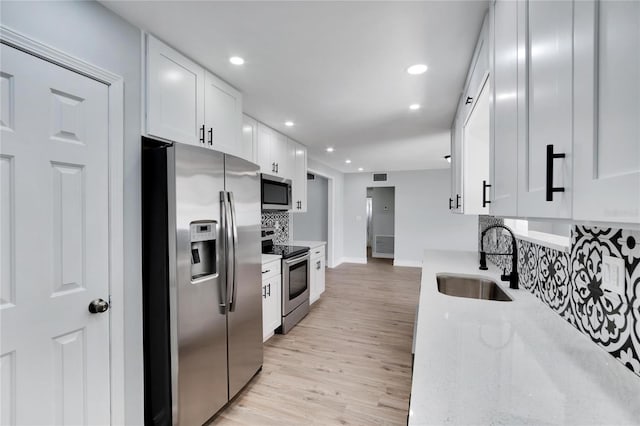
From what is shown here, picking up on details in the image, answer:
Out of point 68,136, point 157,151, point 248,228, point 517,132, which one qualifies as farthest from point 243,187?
point 517,132

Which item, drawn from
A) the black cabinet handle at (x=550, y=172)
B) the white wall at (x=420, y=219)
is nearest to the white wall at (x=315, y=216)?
the white wall at (x=420, y=219)

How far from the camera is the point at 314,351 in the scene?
2.85 m

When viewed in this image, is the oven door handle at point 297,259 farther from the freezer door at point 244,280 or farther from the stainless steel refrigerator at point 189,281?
the stainless steel refrigerator at point 189,281

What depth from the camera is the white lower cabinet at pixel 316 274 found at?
408cm

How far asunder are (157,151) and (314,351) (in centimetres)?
230

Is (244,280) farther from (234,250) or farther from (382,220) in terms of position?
(382,220)

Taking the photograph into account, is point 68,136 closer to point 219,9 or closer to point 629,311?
point 219,9

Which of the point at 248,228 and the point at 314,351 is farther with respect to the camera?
the point at 314,351

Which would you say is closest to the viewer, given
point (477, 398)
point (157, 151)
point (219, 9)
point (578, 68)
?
point (578, 68)

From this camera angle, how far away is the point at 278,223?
4.39 metres

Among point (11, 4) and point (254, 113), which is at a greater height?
point (254, 113)

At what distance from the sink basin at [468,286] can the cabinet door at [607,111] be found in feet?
5.80

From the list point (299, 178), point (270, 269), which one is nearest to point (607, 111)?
point (270, 269)

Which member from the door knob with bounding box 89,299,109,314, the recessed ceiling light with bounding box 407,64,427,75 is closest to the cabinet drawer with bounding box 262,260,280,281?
the door knob with bounding box 89,299,109,314
